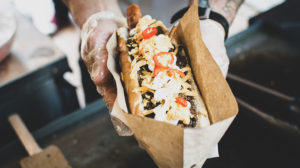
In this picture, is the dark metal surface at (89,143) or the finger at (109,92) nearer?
the finger at (109,92)

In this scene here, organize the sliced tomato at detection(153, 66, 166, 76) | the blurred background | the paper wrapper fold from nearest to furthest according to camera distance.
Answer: the paper wrapper fold < the sliced tomato at detection(153, 66, 166, 76) < the blurred background

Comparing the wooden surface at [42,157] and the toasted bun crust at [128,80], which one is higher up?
the toasted bun crust at [128,80]

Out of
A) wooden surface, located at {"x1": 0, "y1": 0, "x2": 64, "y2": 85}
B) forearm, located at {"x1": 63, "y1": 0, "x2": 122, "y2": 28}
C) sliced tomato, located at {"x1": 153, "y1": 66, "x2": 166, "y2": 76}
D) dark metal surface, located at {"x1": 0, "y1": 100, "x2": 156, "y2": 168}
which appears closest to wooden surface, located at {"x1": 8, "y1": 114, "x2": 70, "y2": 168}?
dark metal surface, located at {"x1": 0, "y1": 100, "x2": 156, "y2": 168}

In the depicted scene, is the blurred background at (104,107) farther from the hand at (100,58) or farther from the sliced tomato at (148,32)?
the sliced tomato at (148,32)

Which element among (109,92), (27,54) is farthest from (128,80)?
(27,54)

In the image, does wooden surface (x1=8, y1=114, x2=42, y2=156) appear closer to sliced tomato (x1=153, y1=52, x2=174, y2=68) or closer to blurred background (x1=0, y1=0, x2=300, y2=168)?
blurred background (x1=0, y1=0, x2=300, y2=168)

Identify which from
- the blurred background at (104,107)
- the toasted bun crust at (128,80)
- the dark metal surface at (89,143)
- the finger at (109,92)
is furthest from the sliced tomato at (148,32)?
the dark metal surface at (89,143)
